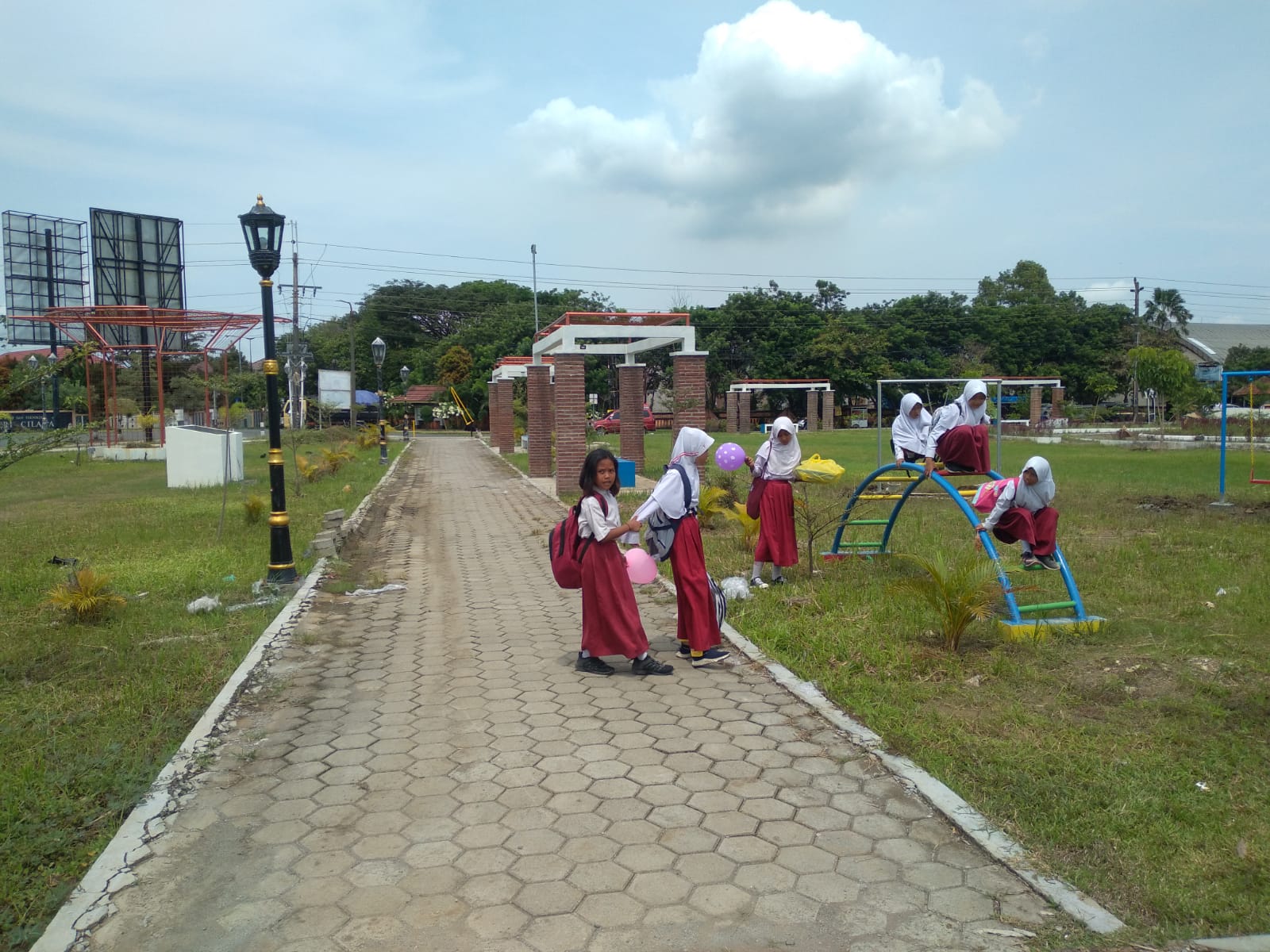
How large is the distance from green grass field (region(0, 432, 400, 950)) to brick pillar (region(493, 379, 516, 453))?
56.9 ft

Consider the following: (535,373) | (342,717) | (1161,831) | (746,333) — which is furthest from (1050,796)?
(746,333)

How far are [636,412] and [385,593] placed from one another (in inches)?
Answer: 462

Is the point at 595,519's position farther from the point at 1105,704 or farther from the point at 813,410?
the point at 813,410

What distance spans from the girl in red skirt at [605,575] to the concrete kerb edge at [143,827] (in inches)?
85.4

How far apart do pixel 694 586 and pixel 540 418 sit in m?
15.5

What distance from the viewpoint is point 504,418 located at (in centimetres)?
3197

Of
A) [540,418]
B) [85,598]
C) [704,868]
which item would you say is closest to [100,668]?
[85,598]

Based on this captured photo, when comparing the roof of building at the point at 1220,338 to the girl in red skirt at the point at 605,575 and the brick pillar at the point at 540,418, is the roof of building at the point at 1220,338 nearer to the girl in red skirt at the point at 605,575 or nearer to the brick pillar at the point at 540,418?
the brick pillar at the point at 540,418

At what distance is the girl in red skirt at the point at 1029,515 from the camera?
21.6 feet

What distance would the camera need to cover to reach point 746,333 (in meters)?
53.5

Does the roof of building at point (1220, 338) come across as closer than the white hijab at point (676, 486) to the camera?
No

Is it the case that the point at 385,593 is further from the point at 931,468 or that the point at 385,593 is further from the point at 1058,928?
the point at 1058,928

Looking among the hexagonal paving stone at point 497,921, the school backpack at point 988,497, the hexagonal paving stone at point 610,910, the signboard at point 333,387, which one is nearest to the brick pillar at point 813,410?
the signboard at point 333,387

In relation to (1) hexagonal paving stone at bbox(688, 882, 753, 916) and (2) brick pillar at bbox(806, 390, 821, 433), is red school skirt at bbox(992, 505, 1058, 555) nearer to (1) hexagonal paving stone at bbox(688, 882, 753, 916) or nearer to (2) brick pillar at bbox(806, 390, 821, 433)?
(1) hexagonal paving stone at bbox(688, 882, 753, 916)
